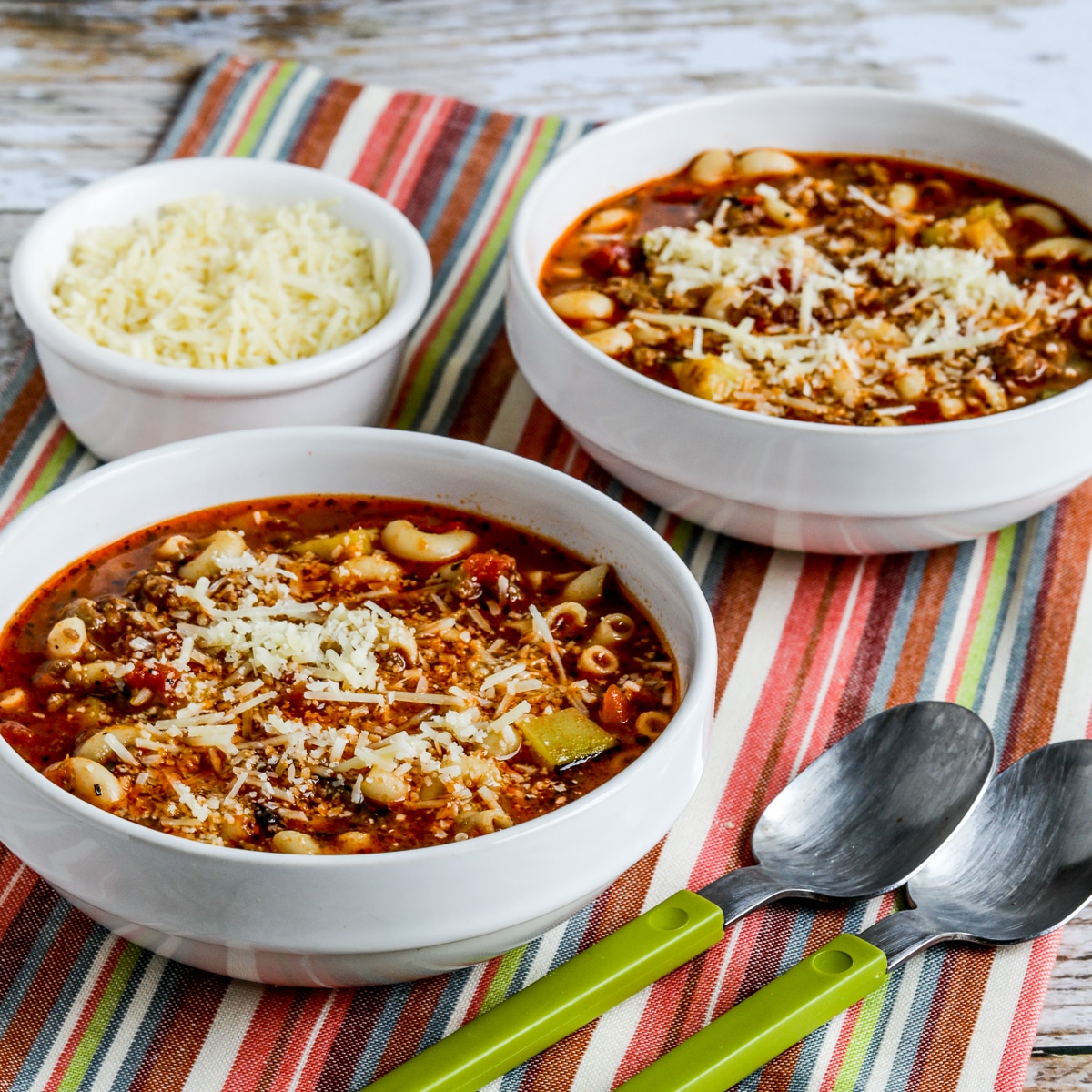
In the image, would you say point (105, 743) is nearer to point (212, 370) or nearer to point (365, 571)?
point (365, 571)

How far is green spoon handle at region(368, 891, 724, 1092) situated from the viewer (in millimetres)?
1747

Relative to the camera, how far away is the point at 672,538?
287 cm

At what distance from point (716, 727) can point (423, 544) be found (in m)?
0.58

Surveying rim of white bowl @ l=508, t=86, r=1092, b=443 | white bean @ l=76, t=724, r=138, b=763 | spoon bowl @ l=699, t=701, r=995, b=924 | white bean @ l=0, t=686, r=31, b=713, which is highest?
rim of white bowl @ l=508, t=86, r=1092, b=443

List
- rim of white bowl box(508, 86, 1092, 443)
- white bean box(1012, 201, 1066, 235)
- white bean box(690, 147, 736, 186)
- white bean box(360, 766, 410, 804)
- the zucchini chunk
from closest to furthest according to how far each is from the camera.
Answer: white bean box(360, 766, 410, 804), the zucchini chunk, rim of white bowl box(508, 86, 1092, 443), white bean box(1012, 201, 1066, 235), white bean box(690, 147, 736, 186)

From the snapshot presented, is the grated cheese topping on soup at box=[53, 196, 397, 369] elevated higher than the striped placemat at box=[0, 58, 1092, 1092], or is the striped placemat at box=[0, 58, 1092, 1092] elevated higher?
the grated cheese topping on soup at box=[53, 196, 397, 369]

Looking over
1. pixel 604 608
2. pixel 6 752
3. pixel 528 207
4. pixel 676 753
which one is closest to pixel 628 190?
pixel 528 207

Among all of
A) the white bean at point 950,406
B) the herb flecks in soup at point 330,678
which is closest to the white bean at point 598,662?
the herb flecks in soup at point 330,678

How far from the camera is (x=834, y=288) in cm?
289

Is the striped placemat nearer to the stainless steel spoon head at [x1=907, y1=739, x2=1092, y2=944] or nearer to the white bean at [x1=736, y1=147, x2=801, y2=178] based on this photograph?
the stainless steel spoon head at [x1=907, y1=739, x2=1092, y2=944]

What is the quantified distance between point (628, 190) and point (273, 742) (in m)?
1.86

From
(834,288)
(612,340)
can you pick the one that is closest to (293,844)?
(612,340)

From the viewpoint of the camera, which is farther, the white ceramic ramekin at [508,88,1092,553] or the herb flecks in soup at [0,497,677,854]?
the white ceramic ramekin at [508,88,1092,553]

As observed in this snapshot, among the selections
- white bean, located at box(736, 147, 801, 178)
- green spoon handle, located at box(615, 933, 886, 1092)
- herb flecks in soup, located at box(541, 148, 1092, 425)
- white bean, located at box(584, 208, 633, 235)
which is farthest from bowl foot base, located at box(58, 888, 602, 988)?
white bean, located at box(736, 147, 801, 178)
